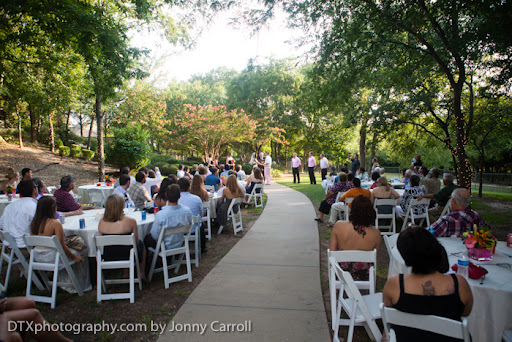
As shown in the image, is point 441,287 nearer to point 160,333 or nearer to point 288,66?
point 160,333

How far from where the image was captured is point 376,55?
8719 mm

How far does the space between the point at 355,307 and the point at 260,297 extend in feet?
5.06

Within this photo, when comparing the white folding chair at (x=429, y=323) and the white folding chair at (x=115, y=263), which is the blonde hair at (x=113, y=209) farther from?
the white folding chair at (x=429, y=323)

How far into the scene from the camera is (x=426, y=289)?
81.7 inches

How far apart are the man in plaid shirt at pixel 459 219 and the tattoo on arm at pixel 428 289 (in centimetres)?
229

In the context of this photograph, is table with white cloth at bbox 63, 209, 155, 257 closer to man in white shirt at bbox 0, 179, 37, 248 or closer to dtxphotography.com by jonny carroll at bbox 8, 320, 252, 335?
man in white shirt at bbox 0, 179, 37, 248

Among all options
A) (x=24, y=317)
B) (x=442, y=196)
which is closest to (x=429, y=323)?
(x=24, y=317)

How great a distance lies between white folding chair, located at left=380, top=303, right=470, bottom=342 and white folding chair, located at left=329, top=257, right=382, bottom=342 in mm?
342

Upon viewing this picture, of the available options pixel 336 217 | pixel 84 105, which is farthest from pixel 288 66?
pixel 336 217

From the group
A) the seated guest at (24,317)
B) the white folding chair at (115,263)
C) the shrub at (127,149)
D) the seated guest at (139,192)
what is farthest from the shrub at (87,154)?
the seated guest at (24,317)

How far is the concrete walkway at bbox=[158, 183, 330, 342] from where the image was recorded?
10.3 ft

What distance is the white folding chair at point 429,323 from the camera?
1831mm

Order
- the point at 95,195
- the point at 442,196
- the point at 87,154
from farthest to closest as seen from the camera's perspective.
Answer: the point at 87,154
the point at 95,195
the point at 442,196

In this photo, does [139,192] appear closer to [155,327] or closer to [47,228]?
[47,228]
